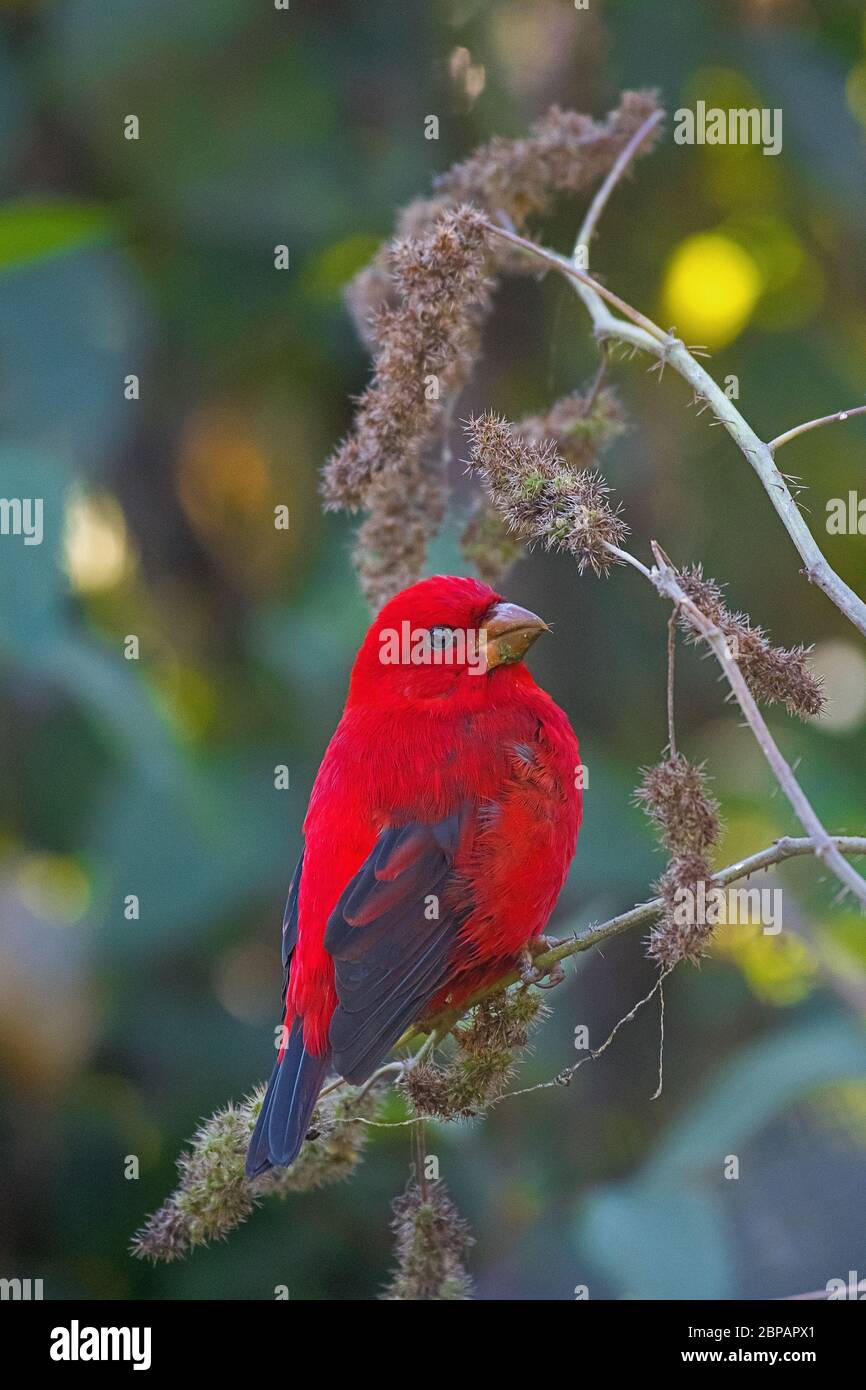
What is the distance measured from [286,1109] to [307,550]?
2.39m

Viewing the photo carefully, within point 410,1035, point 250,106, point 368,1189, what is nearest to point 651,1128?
point 368,1189

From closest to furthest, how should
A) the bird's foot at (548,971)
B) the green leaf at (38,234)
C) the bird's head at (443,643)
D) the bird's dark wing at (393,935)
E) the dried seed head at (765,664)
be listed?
the dried seed head at (765,664)
the bird's foot at (548,971)
the bird's dark wing at (393,935)
the bird's head at (443,643)
the green leaf at (38,234)

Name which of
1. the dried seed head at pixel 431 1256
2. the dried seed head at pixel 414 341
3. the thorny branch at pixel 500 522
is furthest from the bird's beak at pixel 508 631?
the dried seed head at pixel 431 1256

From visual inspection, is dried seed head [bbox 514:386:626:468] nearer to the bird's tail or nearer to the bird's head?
the bird's head

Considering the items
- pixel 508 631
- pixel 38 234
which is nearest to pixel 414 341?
pixel 508 631

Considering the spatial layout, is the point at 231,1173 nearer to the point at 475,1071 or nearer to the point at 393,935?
the point at 475,1071

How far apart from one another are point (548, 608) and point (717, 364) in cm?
82

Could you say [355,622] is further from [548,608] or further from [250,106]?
[250,106]

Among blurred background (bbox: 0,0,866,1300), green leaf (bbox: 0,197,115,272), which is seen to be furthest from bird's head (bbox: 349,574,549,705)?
green leaf (bbox: 0,197,115,272)

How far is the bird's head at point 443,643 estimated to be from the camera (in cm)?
244

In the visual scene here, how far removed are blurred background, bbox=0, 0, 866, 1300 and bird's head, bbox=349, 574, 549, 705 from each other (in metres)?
0.85

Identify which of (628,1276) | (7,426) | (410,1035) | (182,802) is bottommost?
(628,1276)

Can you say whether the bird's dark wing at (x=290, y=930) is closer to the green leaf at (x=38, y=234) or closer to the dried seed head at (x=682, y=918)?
the dried seed head at (x=682, y=918)

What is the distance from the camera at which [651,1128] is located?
12.3 feet
